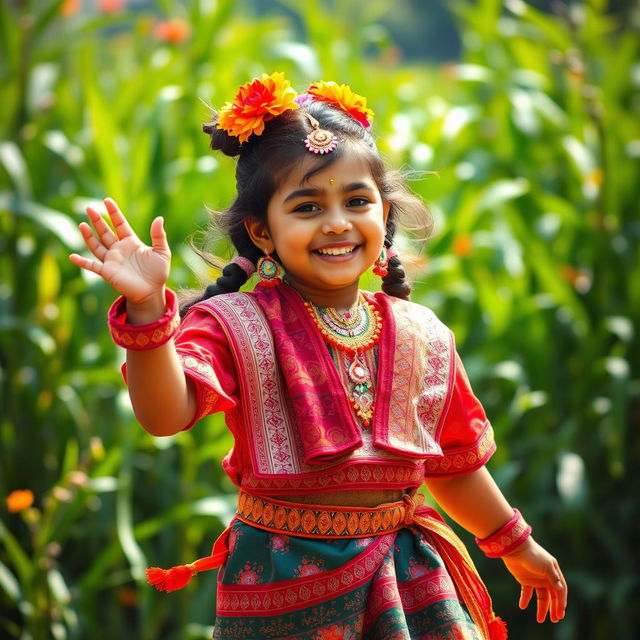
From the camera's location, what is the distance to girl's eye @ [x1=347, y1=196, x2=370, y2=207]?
1681mm

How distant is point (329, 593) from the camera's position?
5.26 feet

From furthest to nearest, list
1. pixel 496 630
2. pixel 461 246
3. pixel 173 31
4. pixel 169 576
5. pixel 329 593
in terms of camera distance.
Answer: pixel 173 31 → pixel 461 246 → pixel 496 630 → pixel 169 576 → pixel 329 593

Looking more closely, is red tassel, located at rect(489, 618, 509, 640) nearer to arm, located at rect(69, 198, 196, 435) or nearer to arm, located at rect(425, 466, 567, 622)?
arm, located at rect(425, 466, 567, 622)

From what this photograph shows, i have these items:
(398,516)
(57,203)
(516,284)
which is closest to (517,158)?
(516,284)

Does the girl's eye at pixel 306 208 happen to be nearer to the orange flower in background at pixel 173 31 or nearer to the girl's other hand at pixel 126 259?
the girl's other hand at pixel 126 259

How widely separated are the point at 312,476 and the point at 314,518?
0.06m

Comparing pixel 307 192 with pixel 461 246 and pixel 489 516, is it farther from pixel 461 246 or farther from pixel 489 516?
pixel 461 246

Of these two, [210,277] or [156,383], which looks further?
[210,277]

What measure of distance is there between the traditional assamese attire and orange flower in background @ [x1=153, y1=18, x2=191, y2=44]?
2.17 metres

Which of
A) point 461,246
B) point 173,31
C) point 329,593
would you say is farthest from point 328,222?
point 173,31

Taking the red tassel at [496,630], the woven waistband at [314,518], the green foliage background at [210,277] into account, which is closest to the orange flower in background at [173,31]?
the green foliage background at [210,277]

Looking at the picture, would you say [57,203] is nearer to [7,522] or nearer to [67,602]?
[7,522]

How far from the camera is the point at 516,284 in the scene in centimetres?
344

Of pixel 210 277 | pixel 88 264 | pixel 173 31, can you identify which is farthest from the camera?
pixel 173 31
